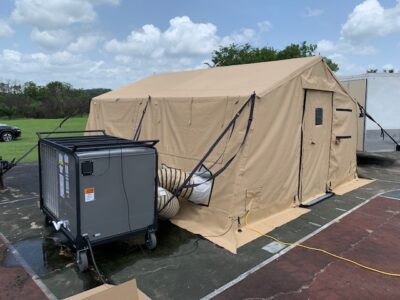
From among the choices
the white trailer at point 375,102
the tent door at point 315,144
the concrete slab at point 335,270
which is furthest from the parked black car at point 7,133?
the concrete slab at point 335,270

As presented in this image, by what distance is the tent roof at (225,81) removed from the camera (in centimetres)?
583

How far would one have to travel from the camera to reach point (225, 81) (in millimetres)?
6672

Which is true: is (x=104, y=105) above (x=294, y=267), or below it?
above

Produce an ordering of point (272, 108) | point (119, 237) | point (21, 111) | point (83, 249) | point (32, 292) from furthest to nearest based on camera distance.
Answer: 1. point (21, 111)
2. point (272, 108)
3. point (119, 237)
4. point (83, 249)
5. point (32, 292)

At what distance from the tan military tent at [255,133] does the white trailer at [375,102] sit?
315cm

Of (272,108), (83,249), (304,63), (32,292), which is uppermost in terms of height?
(304,63)

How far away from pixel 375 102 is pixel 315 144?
5463mm

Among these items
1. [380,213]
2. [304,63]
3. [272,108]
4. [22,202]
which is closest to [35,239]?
[22,202]

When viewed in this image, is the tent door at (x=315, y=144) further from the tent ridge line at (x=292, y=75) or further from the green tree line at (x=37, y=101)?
the green tree line at (x=37, y=101)

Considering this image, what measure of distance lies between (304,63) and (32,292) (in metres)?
5.56

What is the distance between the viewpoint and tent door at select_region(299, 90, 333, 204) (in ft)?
21.8

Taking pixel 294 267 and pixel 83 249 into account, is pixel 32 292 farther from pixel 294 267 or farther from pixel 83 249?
pixel 294 267

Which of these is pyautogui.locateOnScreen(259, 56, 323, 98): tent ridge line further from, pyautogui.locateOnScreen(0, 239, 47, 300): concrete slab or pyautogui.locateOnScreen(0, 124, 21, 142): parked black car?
pyautogui.locateOnScreen(0, 124, 21, 142): parked black car

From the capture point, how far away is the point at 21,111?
44625mm
